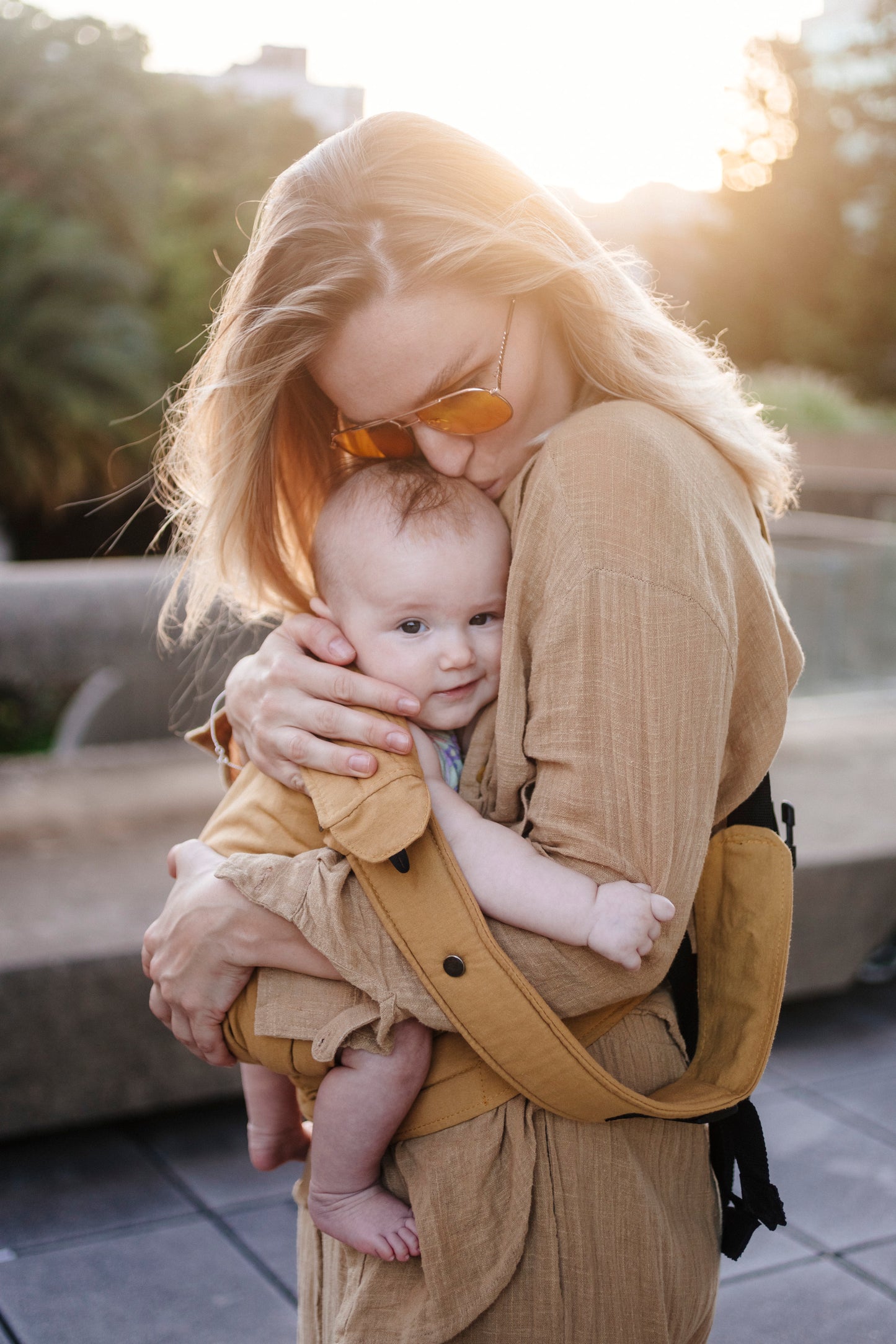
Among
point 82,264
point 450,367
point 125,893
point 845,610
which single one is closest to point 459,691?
point 450,367

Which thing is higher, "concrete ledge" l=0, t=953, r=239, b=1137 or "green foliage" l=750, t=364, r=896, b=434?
"concrete ledge" l=0, t=953, r=239, b=1137

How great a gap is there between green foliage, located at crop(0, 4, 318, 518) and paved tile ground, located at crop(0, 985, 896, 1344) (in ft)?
39.5

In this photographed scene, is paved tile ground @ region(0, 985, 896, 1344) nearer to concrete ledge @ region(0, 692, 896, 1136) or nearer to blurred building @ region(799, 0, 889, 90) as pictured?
concrete ledge @ region(0, 692, 896, 1136)

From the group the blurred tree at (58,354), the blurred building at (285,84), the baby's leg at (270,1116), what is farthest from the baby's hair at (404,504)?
the blurred building at (285,84)

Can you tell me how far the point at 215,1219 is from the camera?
307 cm

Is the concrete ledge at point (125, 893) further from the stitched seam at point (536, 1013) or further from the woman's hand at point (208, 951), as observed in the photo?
the stitched seam at point (536, 1013)

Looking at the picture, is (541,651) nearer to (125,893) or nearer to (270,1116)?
(270,1116)

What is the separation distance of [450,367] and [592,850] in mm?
621

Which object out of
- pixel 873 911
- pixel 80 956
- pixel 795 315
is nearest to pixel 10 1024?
pixel 80 956

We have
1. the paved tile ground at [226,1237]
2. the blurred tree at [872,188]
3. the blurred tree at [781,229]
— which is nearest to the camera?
the paved tile ground at [226,1237]

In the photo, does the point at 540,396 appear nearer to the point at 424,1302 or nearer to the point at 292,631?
the point at 292,631

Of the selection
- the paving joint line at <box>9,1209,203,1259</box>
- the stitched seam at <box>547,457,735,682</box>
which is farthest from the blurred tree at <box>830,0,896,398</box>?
the stitched seam at <box>547,457,735,682</box>

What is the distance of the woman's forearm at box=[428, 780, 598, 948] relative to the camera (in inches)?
53.6

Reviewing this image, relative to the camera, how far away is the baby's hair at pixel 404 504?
5.32ft
